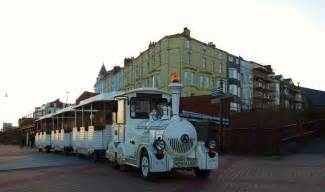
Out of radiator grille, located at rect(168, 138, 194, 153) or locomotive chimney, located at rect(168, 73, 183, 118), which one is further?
locomotive chimney, located at rect(168, 73, 183, 118)

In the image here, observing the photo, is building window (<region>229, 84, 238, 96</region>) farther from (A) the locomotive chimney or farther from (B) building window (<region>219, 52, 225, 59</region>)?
(A) the locomotive chimney

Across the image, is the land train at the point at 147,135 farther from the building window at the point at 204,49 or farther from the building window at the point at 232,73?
the building window at the point at 232,73

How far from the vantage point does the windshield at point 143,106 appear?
15.6 m

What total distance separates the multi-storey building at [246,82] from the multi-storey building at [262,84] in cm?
470

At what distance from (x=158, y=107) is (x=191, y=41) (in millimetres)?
47209

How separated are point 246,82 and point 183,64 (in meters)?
Answer: 27.6

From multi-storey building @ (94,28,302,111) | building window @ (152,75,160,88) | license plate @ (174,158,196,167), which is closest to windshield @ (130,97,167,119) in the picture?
license plate @ (174,158,196,167)

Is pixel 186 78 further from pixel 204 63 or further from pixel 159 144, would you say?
pixel 159 144

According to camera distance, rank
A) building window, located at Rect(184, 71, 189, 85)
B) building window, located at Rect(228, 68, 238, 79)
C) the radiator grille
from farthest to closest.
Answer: building window, located at Rect(228, 68, 238, 79) < building window, located at Rect(184, 71, 189, 85) < the radiator grille

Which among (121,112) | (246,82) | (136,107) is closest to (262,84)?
(246,82)

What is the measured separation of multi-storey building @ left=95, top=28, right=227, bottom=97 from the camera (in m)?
60.2

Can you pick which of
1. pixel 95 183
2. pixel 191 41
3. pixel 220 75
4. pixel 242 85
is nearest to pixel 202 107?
pixel 191 41

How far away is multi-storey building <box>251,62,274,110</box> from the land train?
7317 centimetres

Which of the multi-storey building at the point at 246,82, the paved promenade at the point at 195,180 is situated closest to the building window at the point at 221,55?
the multi-storey building at the point at 246,82
